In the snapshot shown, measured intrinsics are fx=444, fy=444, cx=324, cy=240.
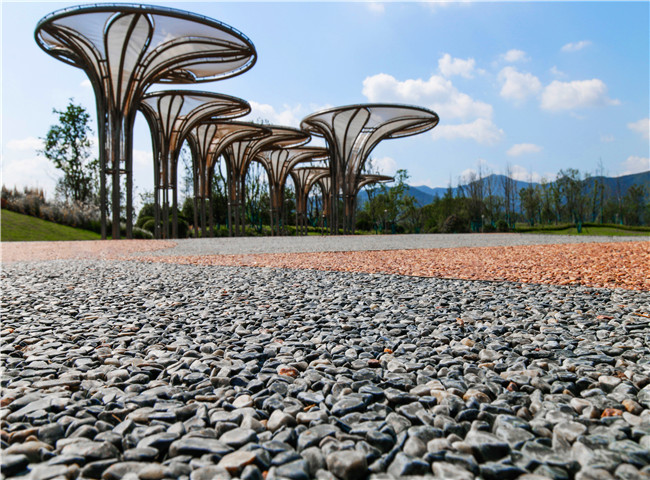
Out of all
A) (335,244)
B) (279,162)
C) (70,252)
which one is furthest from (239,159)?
(70,252)

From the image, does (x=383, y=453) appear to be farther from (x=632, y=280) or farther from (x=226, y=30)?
(x=226, y=30)

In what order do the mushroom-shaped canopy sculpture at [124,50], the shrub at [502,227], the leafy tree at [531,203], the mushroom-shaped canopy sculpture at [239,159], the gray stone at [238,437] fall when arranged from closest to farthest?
the gray stone at [238,437] → the mushroom-shaped canopy sculpture at [124,50] → the mushroom-shaped canopy sculpture at [239,159] → the shrub at [502,227] → the leafy tree at [531,203]

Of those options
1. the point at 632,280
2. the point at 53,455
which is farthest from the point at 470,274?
the point at 53,455

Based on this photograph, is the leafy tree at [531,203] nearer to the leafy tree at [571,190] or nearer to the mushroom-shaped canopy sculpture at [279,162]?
the leafy tree at [571,190]

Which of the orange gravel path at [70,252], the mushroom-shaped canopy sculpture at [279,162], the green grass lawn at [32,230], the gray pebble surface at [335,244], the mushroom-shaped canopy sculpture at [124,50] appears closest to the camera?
the orange gravel path at [70,252]

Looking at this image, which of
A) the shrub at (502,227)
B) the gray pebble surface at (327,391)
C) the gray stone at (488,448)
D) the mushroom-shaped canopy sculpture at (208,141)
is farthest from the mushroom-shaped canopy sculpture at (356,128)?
the gray stone at (488,448)

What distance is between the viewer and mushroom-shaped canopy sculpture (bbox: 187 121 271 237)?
3644 centimetres

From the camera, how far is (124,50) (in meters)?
22.5

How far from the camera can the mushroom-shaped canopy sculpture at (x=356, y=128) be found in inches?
1373

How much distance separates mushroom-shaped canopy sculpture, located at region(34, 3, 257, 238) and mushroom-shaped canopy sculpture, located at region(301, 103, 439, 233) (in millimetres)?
11521

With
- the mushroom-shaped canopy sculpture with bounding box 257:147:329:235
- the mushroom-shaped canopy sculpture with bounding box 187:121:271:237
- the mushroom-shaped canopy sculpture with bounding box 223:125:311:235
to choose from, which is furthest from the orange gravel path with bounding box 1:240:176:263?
the mushroom-shaped canopy sculpture with bounding box 257:147:329:235

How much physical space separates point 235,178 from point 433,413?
1701 inches

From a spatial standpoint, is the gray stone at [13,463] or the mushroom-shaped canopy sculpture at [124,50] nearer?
the gray stone at [13,463]

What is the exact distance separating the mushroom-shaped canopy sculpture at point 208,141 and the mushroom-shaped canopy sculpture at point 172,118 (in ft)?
10.3
